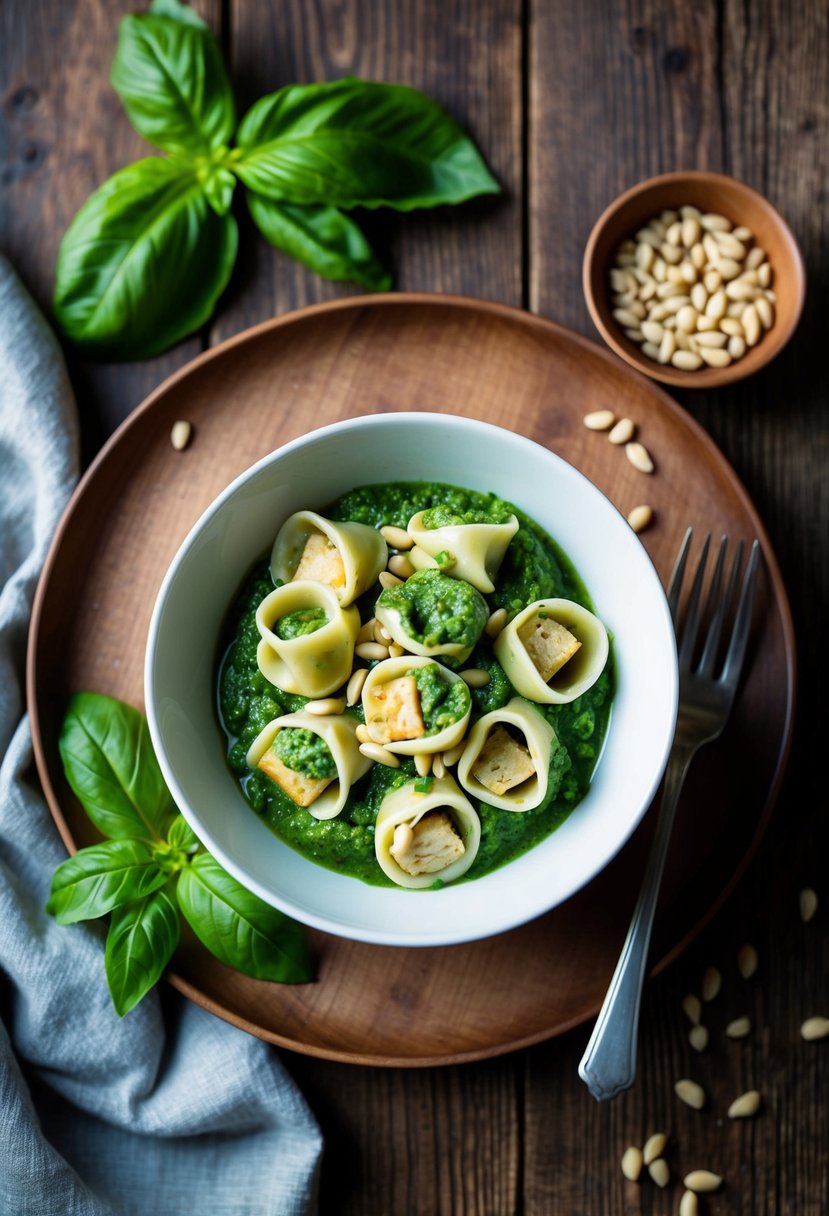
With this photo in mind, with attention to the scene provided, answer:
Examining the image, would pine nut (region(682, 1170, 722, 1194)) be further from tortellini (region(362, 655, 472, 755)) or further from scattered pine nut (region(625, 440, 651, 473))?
scattered pine nut (region(625, 440, 651, 473))

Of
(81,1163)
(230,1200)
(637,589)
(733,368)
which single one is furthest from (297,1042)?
(733,368)

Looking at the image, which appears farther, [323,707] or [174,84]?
[174,84]

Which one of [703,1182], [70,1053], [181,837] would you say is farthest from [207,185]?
[703,1182]

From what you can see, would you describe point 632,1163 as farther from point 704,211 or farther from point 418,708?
point 704,211

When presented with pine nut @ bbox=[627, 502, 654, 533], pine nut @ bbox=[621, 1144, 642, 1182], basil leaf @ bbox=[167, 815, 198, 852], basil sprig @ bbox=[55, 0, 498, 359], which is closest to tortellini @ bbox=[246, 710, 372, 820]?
basil leaf @ bbox=[167, 815, 198, 852]

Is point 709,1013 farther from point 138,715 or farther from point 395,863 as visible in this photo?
point 138,715

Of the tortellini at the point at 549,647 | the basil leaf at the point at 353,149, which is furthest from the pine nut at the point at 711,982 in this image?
the basil leaf at the point at 353,149

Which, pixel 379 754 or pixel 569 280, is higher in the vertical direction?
pixel 569 280
